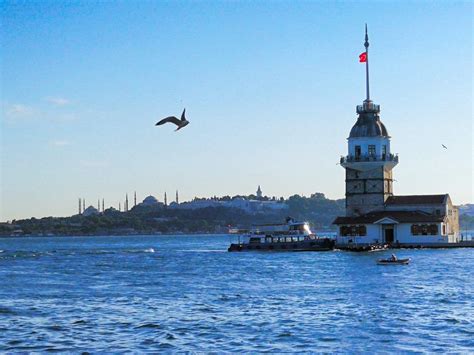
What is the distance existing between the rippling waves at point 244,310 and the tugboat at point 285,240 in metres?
36.9

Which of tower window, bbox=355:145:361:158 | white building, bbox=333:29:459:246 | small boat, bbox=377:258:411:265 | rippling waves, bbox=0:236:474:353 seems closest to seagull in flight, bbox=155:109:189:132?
rippling waves, bbox=0:236:474:353

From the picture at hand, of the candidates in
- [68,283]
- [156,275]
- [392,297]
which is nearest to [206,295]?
[392,297]

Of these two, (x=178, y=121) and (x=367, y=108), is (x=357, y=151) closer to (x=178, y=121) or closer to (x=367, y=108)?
(x=367, y=108)

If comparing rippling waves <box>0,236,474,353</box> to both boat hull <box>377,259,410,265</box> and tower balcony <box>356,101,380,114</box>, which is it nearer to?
boat hull <box>377,259,410,265</box>

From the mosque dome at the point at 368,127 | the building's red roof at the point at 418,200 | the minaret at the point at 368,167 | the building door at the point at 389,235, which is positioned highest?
the mosque dome at the point at 368,127

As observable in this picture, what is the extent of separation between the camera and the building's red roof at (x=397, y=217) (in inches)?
4328

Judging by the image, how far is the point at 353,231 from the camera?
372 ft

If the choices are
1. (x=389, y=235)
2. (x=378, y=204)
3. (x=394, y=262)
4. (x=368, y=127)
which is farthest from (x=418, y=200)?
(x=394, y=262)

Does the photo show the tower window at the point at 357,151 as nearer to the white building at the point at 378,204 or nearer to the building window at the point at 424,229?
the white building at the point at 378,204

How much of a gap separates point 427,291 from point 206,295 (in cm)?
1319

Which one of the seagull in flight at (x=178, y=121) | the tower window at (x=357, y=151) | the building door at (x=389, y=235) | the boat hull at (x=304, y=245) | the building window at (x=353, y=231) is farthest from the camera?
the tower window at (x=357, y=151)

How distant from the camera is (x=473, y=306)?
4562 centimetres

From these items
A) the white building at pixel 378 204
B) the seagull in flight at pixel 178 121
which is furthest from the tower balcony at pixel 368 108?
the seagull in flight at pixel 178 121

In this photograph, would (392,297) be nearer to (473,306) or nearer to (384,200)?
(473,306)
